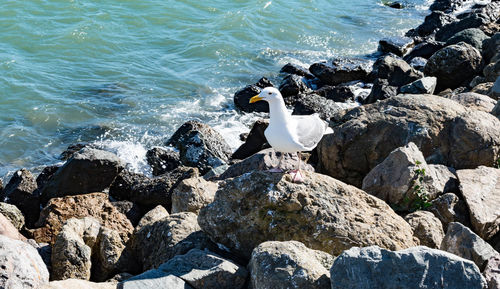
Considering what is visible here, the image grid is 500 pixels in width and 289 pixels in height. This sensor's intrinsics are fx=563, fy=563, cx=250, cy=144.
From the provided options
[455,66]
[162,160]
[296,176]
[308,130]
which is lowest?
[162,160]

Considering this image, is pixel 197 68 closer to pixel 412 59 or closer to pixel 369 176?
pixel 412 59

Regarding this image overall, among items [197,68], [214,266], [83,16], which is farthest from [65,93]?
[214,266]

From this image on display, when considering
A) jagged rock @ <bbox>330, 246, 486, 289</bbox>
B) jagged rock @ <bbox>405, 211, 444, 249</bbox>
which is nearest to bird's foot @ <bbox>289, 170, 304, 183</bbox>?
jagged rock @ <bbox>405, 211, 444, 249</bbox>

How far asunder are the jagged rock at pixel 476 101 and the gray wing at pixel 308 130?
174 inches

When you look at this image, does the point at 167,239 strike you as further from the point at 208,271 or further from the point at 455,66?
the point at 455,66

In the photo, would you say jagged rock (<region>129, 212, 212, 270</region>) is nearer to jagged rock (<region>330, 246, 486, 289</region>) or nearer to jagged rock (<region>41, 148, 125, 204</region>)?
jagged rock (<region>330, 246, 486, 289</region>)

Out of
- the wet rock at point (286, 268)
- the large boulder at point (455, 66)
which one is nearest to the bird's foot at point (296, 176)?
the wet rock at point (286, 268)

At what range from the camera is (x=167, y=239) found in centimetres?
742

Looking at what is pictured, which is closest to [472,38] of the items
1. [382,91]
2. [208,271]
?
[382,91]

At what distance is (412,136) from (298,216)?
3.64 meters

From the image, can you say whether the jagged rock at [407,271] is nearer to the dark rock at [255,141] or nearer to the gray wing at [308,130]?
the gray wing at [308,130]

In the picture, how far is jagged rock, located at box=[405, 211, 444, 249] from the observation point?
7.22 metres

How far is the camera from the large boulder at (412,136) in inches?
369

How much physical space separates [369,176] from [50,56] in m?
15.8
